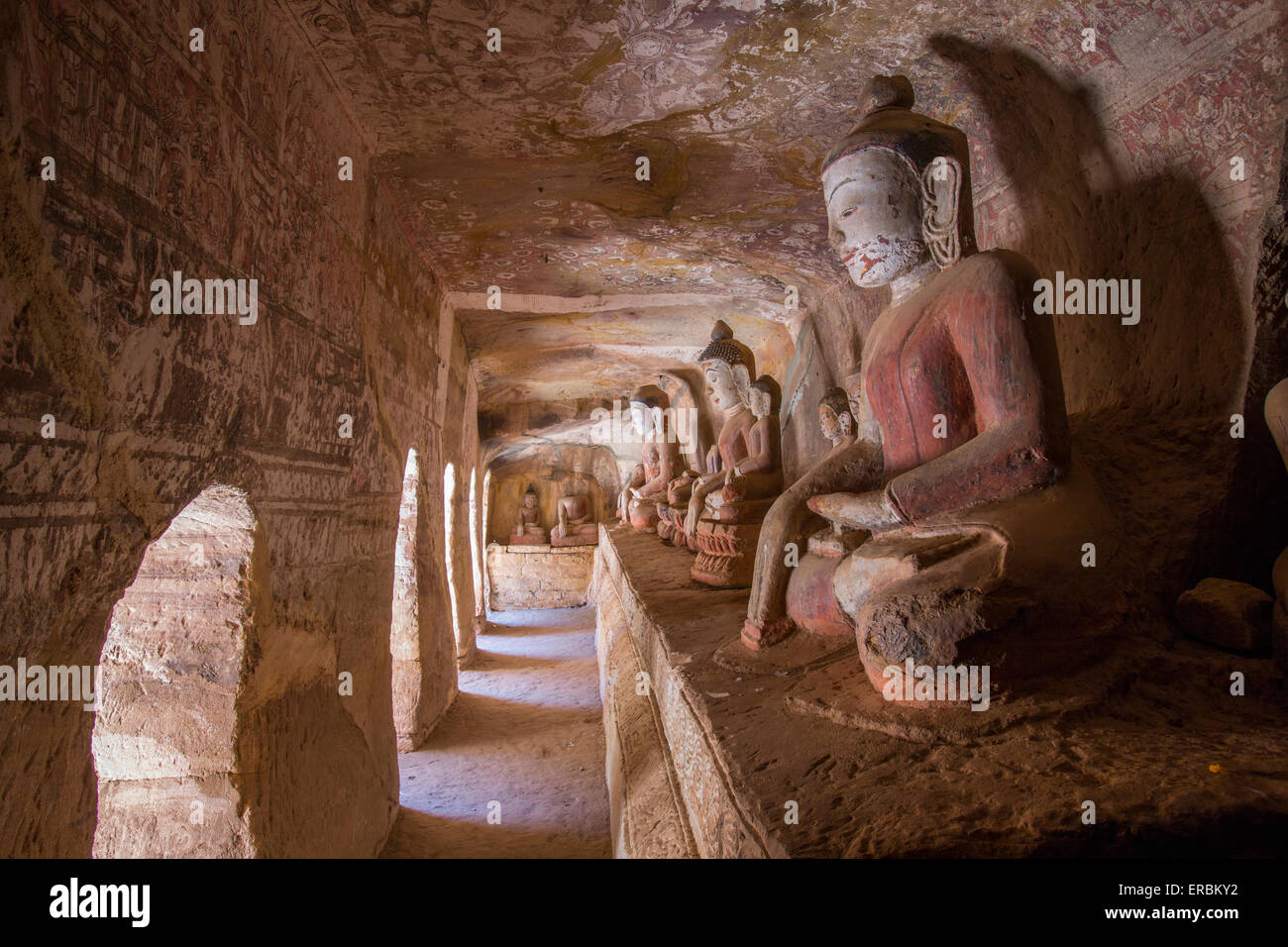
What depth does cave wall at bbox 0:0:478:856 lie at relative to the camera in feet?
4.14

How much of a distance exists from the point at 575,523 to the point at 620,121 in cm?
1271

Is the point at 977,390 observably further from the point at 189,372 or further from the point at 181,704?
the point at 181,704

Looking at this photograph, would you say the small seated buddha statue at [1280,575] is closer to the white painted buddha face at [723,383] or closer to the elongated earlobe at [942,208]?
the elongated earlobe at [942,208]

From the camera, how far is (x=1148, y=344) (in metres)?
2.32

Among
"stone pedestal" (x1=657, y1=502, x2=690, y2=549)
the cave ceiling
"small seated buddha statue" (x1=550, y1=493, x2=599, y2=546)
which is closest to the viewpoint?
the cave ceiling

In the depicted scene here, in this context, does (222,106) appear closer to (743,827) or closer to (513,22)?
(513,22)

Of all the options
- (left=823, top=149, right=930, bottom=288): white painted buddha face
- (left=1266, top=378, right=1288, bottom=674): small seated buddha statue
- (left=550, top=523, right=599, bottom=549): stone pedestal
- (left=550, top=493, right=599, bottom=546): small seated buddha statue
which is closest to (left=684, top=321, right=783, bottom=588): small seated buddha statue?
(left=823, top=149, right=930, bottom=288): white painted buddha face

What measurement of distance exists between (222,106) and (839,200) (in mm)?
1969

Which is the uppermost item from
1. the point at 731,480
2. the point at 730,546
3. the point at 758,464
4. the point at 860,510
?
the point at 758,464

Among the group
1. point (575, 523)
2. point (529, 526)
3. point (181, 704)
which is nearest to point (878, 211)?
point (181, 704)

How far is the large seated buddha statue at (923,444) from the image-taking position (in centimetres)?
168

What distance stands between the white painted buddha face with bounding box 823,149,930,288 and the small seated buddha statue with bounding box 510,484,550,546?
43.7ft

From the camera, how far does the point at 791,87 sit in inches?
112

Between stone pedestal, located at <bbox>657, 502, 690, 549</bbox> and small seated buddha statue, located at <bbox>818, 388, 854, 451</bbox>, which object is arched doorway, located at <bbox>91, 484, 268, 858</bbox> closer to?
small seated buddha statue, located at <bbox>818, 388, 854, 451</bbox>
